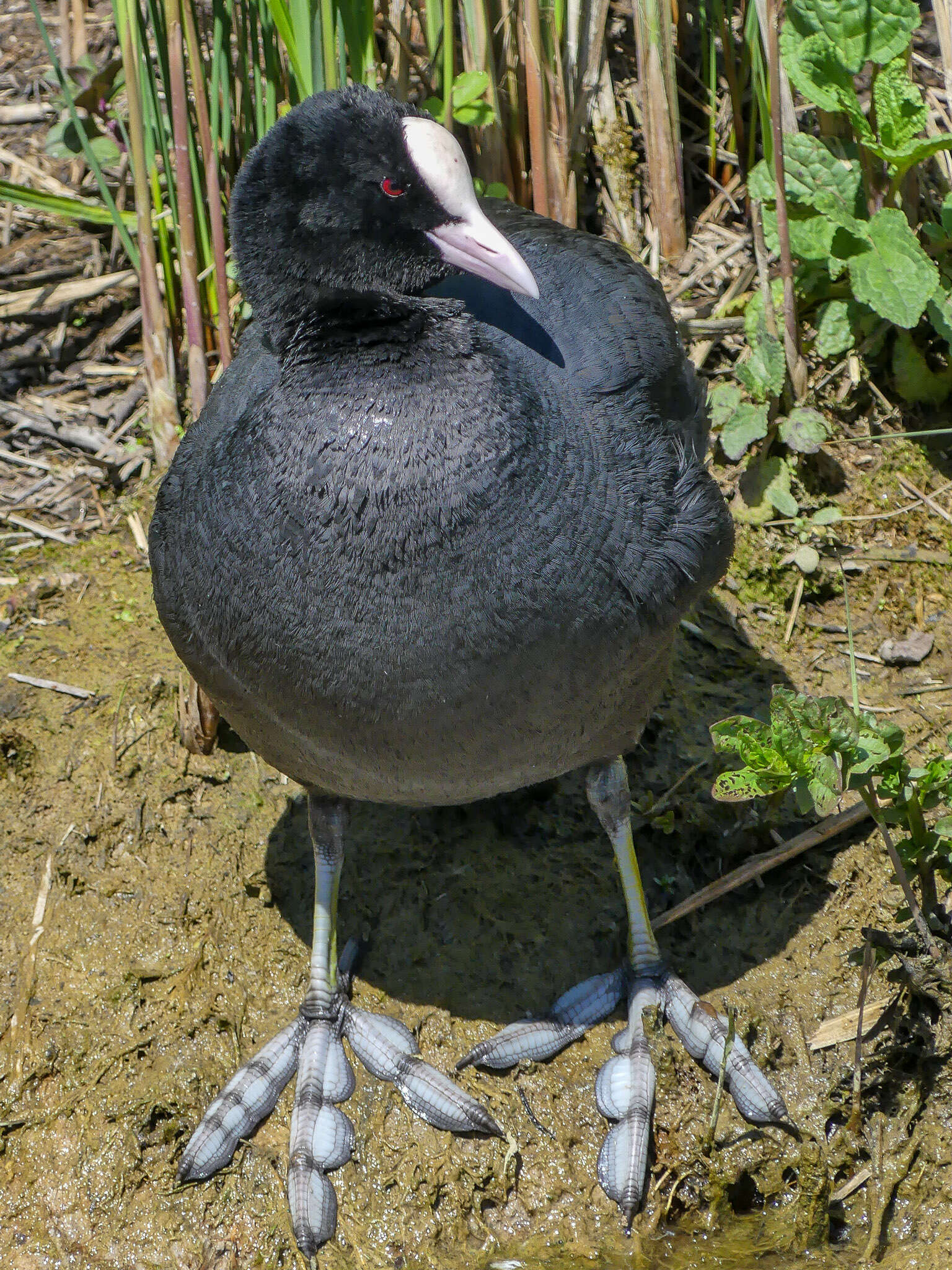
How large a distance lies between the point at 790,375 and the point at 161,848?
226 centimetres

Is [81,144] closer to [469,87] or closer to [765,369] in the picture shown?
[469,87]

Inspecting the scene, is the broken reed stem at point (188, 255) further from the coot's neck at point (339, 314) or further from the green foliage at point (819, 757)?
the green foliage at point (819, 757)

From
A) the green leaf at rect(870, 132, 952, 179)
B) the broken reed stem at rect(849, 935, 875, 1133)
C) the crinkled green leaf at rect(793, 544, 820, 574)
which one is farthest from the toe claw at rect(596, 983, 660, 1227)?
the green leaf at rect(870, 132, 952, 179)

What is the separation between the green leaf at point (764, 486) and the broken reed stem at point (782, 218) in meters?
0.22

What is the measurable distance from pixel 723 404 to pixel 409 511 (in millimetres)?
2033

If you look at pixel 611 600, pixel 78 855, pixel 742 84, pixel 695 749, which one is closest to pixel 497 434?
pixel 611 600

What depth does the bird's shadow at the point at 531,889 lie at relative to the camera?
3.31 m

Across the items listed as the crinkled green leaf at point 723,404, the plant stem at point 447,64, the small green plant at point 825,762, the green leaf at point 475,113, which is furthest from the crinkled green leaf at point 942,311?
the small green plant at point 825,762

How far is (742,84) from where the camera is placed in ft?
14.6

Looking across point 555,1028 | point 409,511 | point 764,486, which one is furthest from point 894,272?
point 555,1028

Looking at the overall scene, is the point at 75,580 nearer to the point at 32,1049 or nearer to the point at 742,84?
the point at 32,1049

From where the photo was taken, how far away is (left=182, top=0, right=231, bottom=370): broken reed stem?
3.50 m

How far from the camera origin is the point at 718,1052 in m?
3.11

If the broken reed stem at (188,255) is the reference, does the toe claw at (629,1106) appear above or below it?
below
